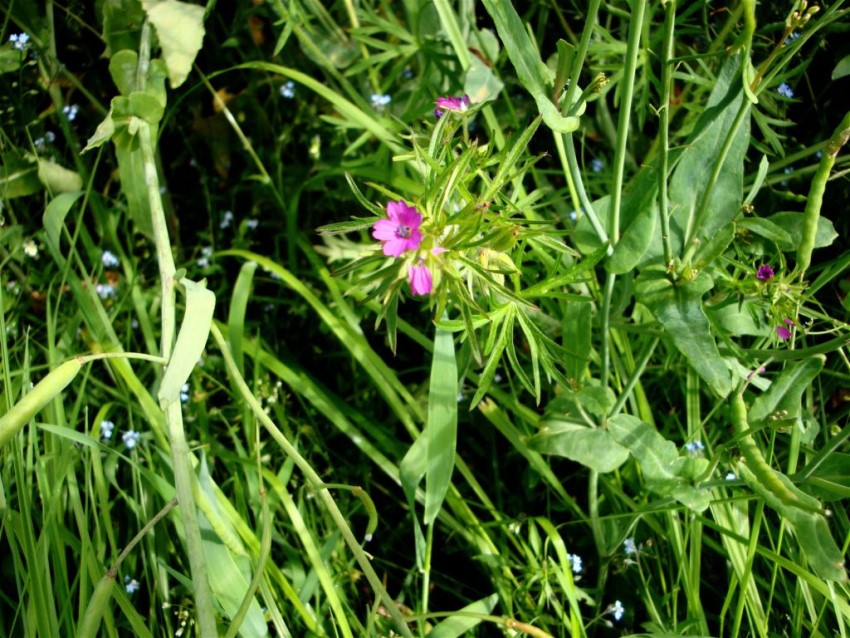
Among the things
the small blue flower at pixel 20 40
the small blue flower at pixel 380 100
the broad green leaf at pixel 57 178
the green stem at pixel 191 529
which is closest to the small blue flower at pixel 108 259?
the broad green leaf at pixel 57 178

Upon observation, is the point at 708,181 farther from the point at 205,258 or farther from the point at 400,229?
the point at 205,258

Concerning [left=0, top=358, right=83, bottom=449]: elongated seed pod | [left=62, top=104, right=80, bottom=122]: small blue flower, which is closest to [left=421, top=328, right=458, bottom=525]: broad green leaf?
[left=0, top=358, right=83, bottom=449]: elongated seed pod

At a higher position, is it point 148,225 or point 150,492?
point 148,225

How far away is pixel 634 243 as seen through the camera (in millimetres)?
1089

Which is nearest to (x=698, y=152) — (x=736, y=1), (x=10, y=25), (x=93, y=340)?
(x=736, y=1)

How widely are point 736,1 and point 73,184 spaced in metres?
1.30

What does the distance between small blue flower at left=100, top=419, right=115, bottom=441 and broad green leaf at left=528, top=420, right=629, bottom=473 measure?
0.70 meters

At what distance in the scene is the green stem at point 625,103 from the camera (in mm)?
941

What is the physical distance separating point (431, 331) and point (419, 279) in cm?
70

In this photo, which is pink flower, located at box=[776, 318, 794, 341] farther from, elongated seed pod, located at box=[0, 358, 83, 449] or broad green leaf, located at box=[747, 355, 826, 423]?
elongated seed pod, located at box=[0, 358, 83, 449]

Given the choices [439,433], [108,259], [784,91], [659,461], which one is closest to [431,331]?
[439,433]

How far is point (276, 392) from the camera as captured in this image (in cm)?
150

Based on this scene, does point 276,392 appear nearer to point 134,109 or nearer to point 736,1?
point 134,109

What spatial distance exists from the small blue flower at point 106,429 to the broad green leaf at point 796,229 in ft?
3.62
